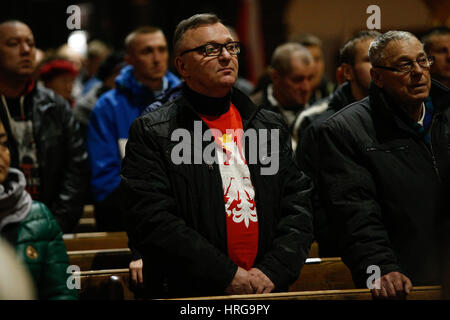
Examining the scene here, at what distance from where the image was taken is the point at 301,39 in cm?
659

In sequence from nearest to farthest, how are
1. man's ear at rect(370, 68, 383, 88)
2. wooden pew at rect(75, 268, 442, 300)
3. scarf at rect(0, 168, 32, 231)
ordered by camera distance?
1. scarf at rect(0, 168, 32, 231)
2. wooden pew at rect(75, 268, 442, 300)
3. man's ear at rect(370, 68, 383, 88)

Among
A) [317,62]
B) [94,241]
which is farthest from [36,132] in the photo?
[317,62]

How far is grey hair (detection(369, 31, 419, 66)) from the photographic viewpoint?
11.0ft

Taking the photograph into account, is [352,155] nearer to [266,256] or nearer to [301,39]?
[266,256]

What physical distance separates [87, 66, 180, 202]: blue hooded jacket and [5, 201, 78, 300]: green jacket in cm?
193

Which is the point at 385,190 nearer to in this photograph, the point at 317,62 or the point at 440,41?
the point at 440,41

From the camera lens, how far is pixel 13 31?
15.0ft

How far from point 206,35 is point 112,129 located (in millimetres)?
1883

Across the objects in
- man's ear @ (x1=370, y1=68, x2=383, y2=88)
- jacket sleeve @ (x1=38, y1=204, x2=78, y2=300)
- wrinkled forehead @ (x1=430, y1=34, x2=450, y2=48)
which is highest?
wrinkled forehead @ (x1=430, y1=34, x2=450, y2=48)

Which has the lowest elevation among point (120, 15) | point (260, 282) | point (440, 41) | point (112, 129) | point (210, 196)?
point (260, 282)

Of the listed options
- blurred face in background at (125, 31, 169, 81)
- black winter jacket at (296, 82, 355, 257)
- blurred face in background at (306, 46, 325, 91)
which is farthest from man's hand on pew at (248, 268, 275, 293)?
blurred face in background at (306, 46, 325, 91)

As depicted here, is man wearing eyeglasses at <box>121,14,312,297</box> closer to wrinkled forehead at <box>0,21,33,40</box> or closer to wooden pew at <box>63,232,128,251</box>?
wooden pew at <box>63,232,128,251</box>

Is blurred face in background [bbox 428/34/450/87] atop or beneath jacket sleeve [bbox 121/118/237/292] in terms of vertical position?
atop
